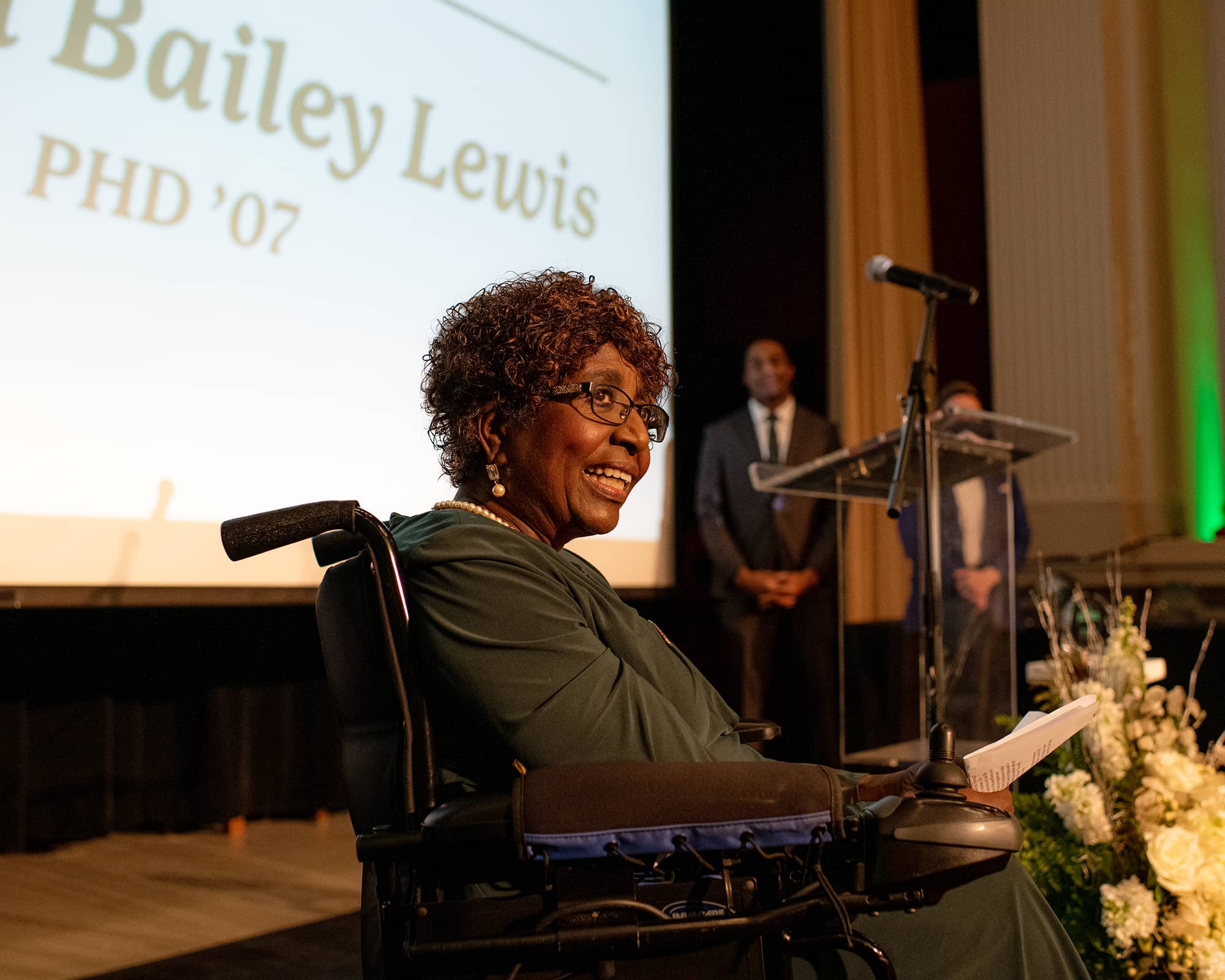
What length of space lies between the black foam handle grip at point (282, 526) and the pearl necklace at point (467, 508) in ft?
0.74

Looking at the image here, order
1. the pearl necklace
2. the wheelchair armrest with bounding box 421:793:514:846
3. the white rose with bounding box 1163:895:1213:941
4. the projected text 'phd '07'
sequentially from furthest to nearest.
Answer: the projected text 'phd '07' < the white rose with bounding box 1163:895:1213:941 < the pearl necklace < the wheelchair armrest with bounding box 421:793:514:846

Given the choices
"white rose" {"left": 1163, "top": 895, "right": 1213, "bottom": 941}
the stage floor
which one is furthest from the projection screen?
"white rose" {"left": 1163, "top": 895, "right": 1213, "bottom": 941}

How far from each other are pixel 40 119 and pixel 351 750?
2.08 metres

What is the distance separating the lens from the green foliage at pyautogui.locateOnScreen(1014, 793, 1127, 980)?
68.6 inches

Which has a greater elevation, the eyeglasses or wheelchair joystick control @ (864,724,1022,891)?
the eyeglasses

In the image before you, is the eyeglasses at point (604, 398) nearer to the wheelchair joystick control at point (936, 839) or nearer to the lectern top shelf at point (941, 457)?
the wheelchair joystick control at point (936, 839)

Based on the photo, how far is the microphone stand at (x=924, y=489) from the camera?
2.45 meters

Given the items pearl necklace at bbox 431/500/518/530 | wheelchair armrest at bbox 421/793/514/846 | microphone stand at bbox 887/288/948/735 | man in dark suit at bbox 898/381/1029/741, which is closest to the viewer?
wheelchair armrest at bbox 421/793/514/846

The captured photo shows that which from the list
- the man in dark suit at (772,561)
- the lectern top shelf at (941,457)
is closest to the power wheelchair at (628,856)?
the lectern top shelf at (941,457)

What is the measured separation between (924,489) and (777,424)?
1.95 meters

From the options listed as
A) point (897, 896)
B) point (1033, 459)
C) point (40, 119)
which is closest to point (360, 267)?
point (40, 119)

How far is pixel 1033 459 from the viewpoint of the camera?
5805 mm

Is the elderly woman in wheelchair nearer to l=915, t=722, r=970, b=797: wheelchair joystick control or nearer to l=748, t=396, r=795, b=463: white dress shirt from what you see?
l=915, t=722, r=970, b=797: wheelchair joystick control

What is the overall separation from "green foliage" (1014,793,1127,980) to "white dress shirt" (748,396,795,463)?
2470mm
